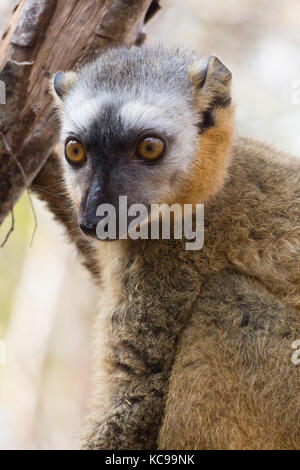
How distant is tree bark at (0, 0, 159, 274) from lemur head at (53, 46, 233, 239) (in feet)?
1.65

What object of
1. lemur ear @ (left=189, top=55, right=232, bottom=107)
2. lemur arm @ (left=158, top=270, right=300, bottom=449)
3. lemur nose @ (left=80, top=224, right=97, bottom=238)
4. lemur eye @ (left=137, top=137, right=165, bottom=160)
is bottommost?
lemur arm @ (left=158, top=270, right=300, bottom=449)

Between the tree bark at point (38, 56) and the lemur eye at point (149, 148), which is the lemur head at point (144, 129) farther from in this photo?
the tree bark at point (38, 56)

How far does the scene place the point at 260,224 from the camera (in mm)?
4953

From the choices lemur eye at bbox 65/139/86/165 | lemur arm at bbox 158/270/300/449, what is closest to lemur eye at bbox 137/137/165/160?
lemur eye at bbox 65/139/86/165

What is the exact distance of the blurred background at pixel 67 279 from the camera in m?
13.5

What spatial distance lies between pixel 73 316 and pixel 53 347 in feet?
3.12

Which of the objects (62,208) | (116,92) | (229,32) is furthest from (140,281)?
(229,32)

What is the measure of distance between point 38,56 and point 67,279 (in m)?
9.09

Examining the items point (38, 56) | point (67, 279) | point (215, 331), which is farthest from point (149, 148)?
point (67, 279)

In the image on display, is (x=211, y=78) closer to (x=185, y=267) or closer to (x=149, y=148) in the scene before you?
(x=149, y=148)

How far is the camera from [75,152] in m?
4.67

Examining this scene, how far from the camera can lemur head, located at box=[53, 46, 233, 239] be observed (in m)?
4.38

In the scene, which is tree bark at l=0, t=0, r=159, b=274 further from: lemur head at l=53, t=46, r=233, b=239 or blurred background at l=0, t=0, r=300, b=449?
blurred background at l=0, t=0, r=300, b=449

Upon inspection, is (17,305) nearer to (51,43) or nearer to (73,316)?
(73,316)
